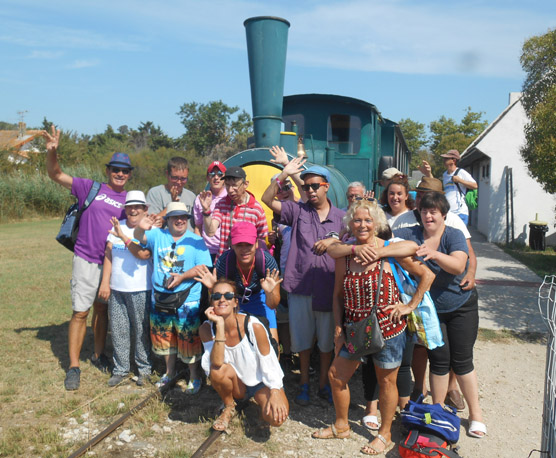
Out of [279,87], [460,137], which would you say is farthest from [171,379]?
[460,137]

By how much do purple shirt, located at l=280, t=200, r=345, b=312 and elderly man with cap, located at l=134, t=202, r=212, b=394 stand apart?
2.62ft

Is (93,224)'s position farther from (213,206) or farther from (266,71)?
(266,71)

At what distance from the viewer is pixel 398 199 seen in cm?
423

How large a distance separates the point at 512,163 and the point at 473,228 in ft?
17.2

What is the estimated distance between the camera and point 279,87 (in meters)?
6.59

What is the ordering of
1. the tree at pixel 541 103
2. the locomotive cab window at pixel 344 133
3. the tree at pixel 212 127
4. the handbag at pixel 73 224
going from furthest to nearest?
1. the tree at pixel 212 127
2. the tree at pixel 541 103
3. the locomotive cab window at pixel 344 133
4. the handbag at pixel 73 224

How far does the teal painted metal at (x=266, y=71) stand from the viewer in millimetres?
6469

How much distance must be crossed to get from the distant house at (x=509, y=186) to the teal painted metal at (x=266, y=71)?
37.2ft

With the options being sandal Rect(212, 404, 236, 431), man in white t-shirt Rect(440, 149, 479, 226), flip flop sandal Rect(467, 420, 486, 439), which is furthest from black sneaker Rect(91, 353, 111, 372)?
man in white t-shirt Rect(440, 149, 479, 226)

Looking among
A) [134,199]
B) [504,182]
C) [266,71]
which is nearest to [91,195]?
[134,199]

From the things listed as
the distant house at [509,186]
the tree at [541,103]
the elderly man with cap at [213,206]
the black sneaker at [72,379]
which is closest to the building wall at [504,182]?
the distant house at [509,186]

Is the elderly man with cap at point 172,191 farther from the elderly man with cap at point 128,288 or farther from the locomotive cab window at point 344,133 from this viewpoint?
the locomotive cab window at point 344,133

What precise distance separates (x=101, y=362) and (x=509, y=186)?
47.6 feet

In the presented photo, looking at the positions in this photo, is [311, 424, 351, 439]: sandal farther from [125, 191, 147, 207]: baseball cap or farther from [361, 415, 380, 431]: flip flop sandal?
[125, 191, 147, 207]: baseball cap
